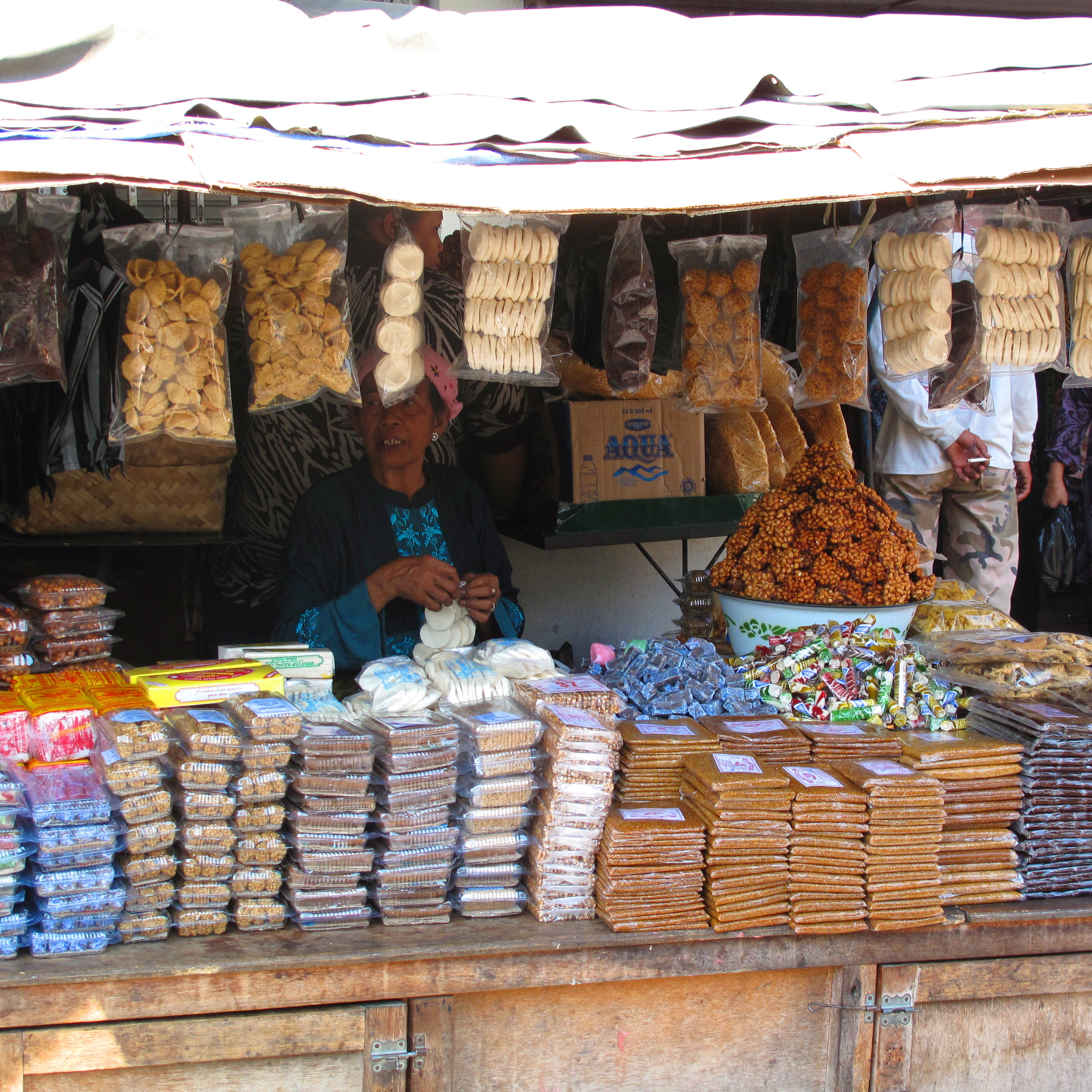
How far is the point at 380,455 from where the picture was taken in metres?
3.13

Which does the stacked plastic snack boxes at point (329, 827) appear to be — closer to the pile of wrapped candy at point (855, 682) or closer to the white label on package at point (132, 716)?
the white label on package at point (132, 716)

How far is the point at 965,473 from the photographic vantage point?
4059 millimetres

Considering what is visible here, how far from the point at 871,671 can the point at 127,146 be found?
1.92m

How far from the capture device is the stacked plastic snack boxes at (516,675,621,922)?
1.88 m

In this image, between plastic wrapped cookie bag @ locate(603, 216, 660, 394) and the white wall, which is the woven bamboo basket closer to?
the white wall

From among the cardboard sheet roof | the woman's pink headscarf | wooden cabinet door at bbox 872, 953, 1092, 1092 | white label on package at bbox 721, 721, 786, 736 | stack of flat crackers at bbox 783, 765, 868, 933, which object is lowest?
wooden cabinet door at bbox 872, 953, 1092, 1092

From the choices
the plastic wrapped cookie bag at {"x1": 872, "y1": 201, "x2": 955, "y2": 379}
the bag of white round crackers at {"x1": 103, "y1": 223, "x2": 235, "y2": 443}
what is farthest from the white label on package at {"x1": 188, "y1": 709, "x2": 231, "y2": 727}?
the plastic wrapped cookie bag at {"x1": 872, "y1": 201, "x2": 955, "y2": 379}

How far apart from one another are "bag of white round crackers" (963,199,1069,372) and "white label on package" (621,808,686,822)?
4.27ft

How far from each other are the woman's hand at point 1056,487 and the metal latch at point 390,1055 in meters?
4.11

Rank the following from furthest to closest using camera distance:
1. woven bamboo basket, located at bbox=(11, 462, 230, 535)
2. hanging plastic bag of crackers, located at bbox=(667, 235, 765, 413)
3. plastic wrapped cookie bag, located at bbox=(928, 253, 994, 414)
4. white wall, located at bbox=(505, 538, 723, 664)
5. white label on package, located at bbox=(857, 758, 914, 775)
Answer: white wall, located at bbox=(505, 538, 723, 664)
woven bamboo basket, located at bbox=(11, 462, 230, 535)
hanging plastic bag of crackers, located at bbox=(667, 235, 765, 413)
plastic wrapped cookie bag, located at bbox=(928, 253, 994, 414)
white label on package, located at bbox=(857, 758, 914, 775)

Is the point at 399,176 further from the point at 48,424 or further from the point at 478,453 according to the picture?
the point at 478,453

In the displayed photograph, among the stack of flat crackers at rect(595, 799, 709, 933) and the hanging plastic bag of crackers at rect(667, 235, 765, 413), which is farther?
the hanging plastic bag of crackers at rect(667, 235, 765, 413)

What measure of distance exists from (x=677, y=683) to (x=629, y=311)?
93 cm

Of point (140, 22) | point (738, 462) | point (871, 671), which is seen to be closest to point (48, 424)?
point (140, 22)
